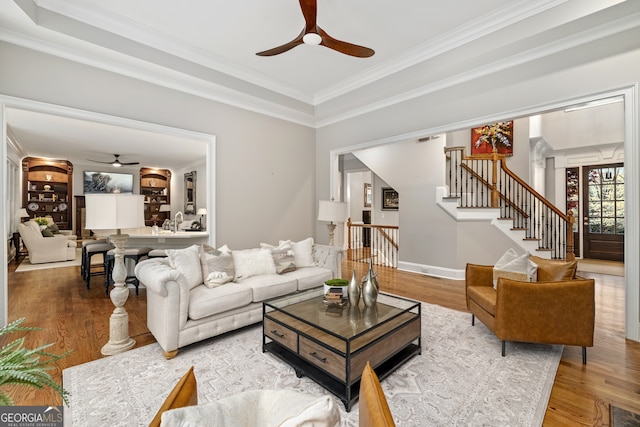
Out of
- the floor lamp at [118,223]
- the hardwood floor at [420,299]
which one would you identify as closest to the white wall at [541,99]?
the hardwood floor at [420,299]

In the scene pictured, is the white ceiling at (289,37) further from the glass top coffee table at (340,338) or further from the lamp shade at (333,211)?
the glass top coffee table at (340,338)

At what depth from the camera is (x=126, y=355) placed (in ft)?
8.55

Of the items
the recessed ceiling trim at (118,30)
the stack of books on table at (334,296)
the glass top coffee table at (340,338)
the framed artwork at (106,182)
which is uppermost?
the recessed ceiling trim at (118,30)

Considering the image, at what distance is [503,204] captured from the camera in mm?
6066

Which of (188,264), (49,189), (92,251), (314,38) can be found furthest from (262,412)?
(49,189)

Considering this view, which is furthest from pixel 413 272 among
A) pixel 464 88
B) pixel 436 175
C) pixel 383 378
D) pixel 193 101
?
pixel 193 101

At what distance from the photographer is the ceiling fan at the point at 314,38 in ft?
7.67

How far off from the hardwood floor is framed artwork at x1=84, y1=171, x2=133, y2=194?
4.69 m

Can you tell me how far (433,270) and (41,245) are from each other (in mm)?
8348

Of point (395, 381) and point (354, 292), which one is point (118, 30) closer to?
point (354, 292)

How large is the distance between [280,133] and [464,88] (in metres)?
2.80

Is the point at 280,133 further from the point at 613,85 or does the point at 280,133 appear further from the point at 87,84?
the point at 613,85

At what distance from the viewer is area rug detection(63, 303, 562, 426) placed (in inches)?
73.9

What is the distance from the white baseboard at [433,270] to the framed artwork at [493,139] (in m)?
3.09
